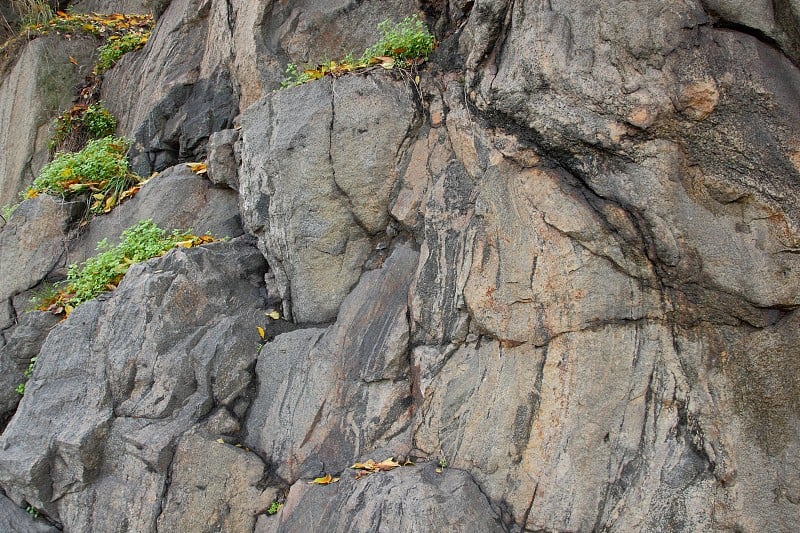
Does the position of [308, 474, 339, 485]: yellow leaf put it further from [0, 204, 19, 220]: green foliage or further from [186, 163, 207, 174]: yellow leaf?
[0, 204, 19, 220]: green foliage

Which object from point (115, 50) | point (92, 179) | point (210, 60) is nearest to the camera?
point (92, 179)

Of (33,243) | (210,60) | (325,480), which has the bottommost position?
(325,480)

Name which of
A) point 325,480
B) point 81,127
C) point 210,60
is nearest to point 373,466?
point 325,480

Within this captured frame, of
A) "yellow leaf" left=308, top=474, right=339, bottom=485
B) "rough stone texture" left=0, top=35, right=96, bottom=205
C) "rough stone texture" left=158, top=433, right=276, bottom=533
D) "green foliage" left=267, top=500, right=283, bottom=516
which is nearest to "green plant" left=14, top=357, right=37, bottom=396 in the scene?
"rough stone texture" left=158, top=433, right=276, bottom=533

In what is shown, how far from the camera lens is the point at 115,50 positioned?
895 centimetres

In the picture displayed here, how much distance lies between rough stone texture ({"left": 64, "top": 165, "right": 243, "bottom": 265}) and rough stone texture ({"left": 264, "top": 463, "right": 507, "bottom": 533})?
2671 mm

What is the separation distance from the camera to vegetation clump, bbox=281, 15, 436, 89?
18.5 ft

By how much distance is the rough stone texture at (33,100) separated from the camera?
8664 mm

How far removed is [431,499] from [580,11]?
3171mm

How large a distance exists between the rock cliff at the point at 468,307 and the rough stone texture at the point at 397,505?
0.06 feet

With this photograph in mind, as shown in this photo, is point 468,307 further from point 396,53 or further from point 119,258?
point 119,258

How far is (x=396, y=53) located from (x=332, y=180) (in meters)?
1.14

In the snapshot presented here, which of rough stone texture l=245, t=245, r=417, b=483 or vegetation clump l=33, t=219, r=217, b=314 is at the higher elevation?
vegetation clump l=33, t=219, r=217, b=314

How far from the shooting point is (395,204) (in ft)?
18.0
